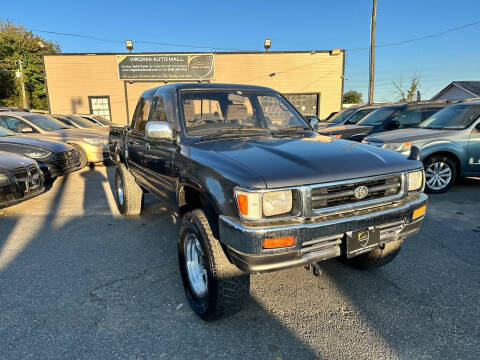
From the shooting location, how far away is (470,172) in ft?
19.9

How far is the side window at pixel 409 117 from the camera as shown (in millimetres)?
8414

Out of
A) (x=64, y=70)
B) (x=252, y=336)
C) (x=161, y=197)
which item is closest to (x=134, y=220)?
(x=161, y=197)

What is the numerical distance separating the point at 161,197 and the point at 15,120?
8.03m

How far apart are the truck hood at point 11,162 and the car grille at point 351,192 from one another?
4.89m

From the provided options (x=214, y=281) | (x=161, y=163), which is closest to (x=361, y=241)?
(x=214, y=281)

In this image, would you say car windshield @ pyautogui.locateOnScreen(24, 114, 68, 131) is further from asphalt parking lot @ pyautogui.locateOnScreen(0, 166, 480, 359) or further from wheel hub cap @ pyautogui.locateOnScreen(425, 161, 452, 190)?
wheel hub cap @ pyautogui.locateOnScreen(425, 161, 452, 190)

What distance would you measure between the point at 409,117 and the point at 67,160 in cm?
882

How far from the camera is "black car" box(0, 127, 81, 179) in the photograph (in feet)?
21.7

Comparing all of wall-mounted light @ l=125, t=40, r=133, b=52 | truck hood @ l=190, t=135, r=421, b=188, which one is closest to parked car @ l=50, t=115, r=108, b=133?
wall-mounted light @ l=125, t=40, r=133, b=52

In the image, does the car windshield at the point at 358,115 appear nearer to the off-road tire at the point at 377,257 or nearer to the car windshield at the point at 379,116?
the car windshield at the point at 379,116

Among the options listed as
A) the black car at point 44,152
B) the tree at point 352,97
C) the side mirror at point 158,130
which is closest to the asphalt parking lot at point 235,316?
the side mirror at point 158,130

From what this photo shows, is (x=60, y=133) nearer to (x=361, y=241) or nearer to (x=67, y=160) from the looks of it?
(x=67, y=160)

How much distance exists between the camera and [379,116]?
30.4ft

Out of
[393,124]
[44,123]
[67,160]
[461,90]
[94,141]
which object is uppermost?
[461,90]
